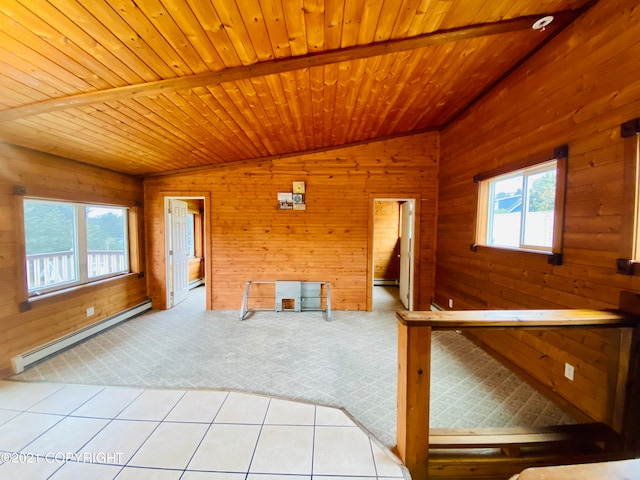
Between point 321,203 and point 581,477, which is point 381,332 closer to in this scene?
point 321,203

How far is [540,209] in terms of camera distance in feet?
8.20

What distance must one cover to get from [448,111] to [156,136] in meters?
3.76

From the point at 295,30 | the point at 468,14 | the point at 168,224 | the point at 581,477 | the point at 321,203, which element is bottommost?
the point at 581,477

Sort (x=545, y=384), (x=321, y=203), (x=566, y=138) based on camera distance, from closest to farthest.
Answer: (x=566, y=138)
(x=545, y=384)
(x=321, y=203)

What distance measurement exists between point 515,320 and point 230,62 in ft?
8.42

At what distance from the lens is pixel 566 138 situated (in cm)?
211

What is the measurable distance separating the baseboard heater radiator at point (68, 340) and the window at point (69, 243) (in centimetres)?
61

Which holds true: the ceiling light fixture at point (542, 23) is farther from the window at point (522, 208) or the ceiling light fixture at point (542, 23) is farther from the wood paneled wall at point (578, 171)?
the window at point (522, 208)

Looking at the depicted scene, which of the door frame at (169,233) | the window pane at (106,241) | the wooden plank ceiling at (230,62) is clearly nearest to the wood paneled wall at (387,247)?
the wooden plank ceiling at (230,62)

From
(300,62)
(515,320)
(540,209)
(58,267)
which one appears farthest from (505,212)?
(58,267)

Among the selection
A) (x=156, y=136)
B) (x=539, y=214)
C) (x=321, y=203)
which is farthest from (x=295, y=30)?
(x=321, y=203)

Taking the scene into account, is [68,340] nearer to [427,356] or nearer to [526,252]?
[427,356]

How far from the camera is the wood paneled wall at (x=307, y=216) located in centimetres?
459

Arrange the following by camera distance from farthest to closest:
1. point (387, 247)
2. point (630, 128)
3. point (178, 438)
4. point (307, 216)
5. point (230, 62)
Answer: point (387, 247) → point (307, 216) → point (230, 62) → point (178, 438) → point (630, 128)
